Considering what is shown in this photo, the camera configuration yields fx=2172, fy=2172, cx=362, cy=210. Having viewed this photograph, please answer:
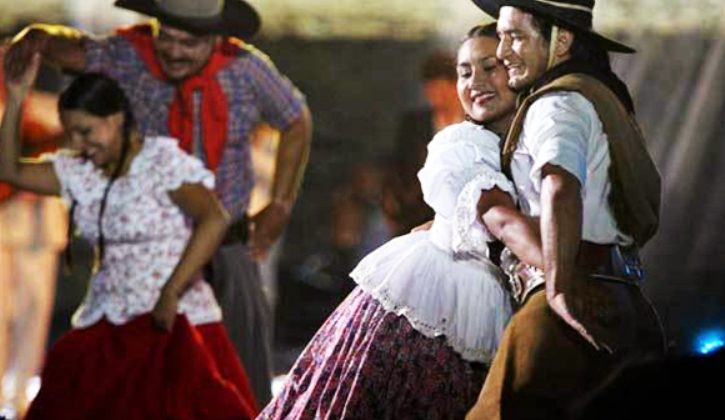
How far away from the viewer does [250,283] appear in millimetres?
7520

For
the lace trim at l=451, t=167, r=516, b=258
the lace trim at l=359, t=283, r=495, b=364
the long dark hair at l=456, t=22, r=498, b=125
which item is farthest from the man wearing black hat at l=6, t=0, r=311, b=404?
the lace trim at l=451, t=167, r=516, b=258

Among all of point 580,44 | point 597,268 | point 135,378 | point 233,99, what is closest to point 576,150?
point 597,268

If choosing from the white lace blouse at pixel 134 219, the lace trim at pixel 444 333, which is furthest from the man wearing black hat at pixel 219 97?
the lace trim at pixel 444 333

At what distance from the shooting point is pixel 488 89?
528 centimetres

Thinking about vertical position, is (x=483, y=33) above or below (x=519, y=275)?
above

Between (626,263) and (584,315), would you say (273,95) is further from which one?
(584,315)

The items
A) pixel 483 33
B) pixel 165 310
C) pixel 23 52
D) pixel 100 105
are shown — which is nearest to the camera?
pixel 483 33

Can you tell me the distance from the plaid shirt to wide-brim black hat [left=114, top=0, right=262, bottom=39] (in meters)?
0.08

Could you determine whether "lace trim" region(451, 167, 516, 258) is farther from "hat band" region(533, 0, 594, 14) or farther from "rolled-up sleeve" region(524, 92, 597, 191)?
"hat band" region(533, 0, 594, 14)

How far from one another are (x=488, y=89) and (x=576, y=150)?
61 cm

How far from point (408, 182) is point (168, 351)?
2.25 meters

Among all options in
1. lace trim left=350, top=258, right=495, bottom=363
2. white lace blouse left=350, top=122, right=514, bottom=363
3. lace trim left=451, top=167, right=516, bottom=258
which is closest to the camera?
lace trim left=451, top=167, right=516, bottom=258

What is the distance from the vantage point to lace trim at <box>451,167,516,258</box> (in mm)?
4969

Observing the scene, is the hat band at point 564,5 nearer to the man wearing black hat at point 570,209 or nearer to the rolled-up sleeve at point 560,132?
the man wearing black hat at point 570,209
